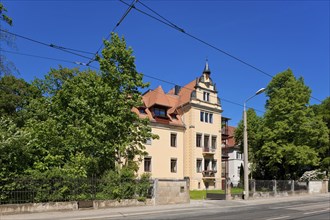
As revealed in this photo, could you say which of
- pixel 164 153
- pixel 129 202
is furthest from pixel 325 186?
pixel 129 202

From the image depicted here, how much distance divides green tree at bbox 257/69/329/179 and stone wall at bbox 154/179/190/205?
1663cm

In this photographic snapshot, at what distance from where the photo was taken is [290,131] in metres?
36.7

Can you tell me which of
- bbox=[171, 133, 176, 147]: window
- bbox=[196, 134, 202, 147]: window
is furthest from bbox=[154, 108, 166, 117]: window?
bbox=[196, 134, 202, 147]: window

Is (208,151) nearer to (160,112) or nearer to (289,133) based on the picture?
(160,112)

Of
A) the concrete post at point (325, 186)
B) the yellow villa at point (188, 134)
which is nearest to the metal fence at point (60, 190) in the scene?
the yellow villa at point (188, 134)

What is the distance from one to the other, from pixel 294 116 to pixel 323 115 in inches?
344

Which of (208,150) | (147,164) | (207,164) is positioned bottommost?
(207,164)

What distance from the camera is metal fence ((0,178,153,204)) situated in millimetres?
16375

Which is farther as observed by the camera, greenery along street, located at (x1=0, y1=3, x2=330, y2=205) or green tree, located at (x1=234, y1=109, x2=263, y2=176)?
green tree, located at (x1=234, y1=109, x2=263, y2=176)

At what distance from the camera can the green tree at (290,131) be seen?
3609cm

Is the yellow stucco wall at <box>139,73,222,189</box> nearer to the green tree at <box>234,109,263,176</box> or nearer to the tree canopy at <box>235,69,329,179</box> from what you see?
the green tree at <box>234,109,263,176</box>

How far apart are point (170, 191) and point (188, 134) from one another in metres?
21.3

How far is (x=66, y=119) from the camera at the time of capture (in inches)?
920

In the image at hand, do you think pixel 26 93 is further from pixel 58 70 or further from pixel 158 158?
pixel 158 158
